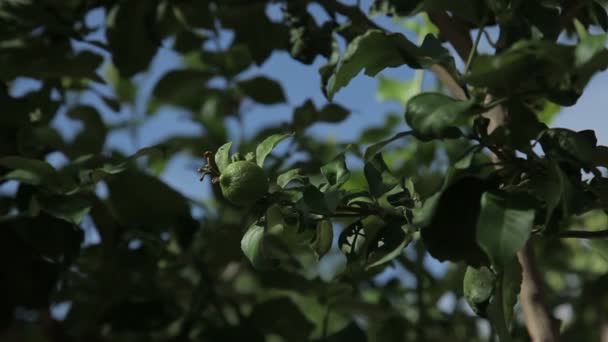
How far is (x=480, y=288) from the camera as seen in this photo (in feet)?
2.83

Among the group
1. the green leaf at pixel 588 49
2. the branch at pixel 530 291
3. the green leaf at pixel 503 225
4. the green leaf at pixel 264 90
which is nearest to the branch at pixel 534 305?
the branch at pixel 530 291

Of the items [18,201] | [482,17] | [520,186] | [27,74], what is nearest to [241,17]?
[27,74]

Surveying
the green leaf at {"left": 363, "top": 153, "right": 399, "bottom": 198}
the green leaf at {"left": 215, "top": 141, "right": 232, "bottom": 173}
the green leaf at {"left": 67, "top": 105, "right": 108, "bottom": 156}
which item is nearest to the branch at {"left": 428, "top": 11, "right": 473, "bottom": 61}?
the green leaf at {"left": 363, "top": 153, "right": 399, "bottom": 198}

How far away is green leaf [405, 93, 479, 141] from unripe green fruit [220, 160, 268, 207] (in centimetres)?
15

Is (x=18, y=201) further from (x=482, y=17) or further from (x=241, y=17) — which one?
(x=482, y=17)

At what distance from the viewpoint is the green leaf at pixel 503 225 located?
71 centimetres

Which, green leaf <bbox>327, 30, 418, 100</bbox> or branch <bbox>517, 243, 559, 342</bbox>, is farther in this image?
branch <bbox>517, 243, 559, 342</bbox>

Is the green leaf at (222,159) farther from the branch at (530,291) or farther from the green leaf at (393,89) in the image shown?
the green leaf at (393,89)

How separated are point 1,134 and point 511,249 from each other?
947mm

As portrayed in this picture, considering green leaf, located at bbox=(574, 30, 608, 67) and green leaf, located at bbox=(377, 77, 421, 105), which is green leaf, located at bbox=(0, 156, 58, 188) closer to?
green leaf, located at bbox=(574, 30, 608, 67)

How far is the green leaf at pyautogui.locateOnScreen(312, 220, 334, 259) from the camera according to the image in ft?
2.98

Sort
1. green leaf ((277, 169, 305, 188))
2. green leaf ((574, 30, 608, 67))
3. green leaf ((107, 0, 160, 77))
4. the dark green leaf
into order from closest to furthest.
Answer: green leaf ((574, 30, 608, 67))
green leaf ((277, 169, 305, 188))
the dark green leaf
green leaf ((107, 0, 160, 77))

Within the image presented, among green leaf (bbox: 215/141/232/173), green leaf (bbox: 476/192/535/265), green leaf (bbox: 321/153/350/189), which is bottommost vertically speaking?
green leaf (bbox: 321/153/350/189)

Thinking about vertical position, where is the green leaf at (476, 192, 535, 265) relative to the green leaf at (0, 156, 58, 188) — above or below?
above
